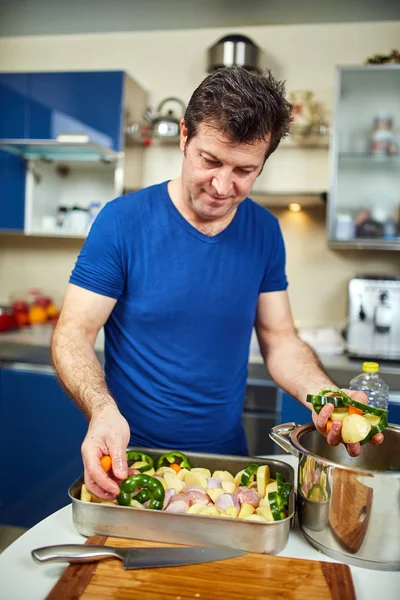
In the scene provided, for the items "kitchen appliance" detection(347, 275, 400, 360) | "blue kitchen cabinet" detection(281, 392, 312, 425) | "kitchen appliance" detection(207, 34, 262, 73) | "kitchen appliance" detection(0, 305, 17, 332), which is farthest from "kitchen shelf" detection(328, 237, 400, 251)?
"kitchen appliance" detection(0, 305, 17, 332)

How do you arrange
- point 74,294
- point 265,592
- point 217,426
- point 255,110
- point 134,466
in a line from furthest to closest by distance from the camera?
point 217,426 → point 74,294 → point 255,110 → point 134,466 → point 265,592

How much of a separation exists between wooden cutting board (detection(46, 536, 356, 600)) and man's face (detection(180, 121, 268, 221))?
0.76 meters

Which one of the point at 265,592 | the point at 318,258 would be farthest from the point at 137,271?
the point at 318,258

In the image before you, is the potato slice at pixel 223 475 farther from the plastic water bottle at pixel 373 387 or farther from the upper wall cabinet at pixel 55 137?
the upper wall cabinet at pixel 55 137

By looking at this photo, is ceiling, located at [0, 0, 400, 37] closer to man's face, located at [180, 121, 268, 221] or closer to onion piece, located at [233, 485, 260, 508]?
man's face, located at [180, 121, 268, 221]

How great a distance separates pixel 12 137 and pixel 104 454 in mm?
2558

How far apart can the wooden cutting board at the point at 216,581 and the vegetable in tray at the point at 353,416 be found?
196 millimetres

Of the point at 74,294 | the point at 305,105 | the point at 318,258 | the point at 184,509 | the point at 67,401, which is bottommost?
the point at 67,401

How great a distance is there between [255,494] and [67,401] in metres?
1.78

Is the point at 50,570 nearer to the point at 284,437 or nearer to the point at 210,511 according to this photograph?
the point at 210,511

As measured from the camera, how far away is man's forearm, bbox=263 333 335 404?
1395 mm

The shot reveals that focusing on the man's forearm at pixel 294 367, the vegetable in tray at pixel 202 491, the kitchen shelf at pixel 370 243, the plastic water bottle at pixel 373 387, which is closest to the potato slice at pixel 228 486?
the vegetable in tray at pixel 202 491

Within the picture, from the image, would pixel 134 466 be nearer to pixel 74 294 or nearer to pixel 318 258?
pixel 74 294

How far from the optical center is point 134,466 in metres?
1.07
